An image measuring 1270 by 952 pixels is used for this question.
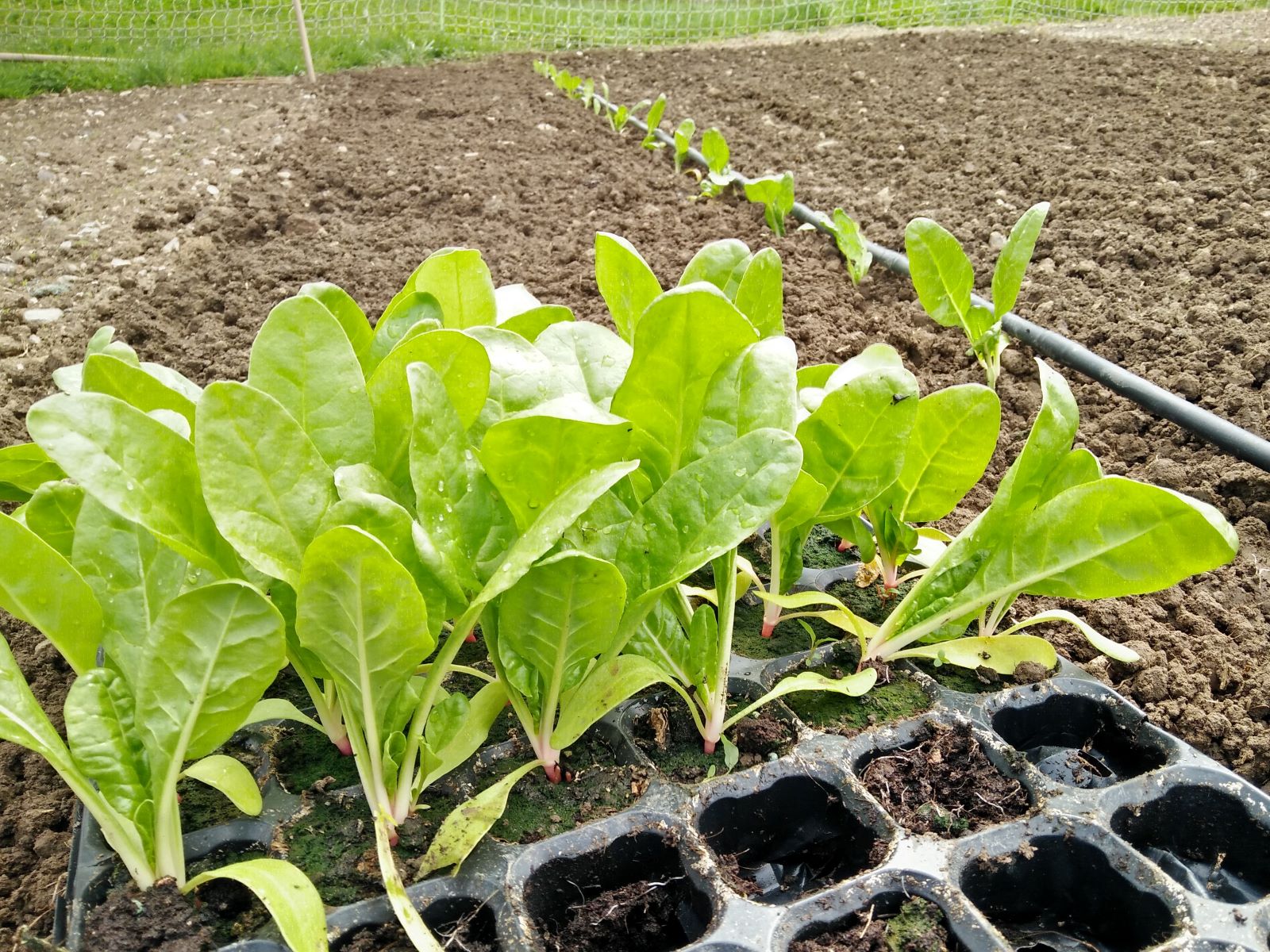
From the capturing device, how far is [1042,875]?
0.95m

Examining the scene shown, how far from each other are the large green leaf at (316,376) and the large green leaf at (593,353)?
0.68 ft

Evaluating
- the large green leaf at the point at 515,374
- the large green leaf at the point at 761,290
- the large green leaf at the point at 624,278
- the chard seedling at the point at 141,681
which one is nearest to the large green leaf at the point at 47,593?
the chard seedling at the point at 141,681

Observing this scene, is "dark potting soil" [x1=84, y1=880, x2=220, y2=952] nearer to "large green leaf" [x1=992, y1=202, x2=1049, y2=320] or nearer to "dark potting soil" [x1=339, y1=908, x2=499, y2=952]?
"dark potting soil" [x1=339, y1=908, x2=499, y2=952]

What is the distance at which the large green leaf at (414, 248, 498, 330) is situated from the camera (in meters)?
1.23

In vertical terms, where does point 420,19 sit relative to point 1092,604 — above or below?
above

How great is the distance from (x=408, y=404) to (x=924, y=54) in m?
6.47

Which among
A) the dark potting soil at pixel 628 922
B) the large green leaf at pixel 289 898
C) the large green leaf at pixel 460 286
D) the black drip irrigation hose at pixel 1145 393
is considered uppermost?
the large green leaf at pixel 460 286

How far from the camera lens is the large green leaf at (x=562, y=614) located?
85 cm

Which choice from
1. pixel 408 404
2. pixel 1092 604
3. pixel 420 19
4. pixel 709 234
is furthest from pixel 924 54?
pixel 408 404

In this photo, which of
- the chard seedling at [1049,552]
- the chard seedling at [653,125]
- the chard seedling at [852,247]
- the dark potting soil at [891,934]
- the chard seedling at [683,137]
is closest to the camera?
the dark potting soil at [891,934]

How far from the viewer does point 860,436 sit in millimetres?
1081

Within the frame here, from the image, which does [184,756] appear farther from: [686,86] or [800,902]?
[686,86]

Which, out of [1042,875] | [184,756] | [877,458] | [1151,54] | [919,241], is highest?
[1151,54]

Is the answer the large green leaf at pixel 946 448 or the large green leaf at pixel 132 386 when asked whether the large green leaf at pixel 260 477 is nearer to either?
the large green leaf at pixel 132 386
